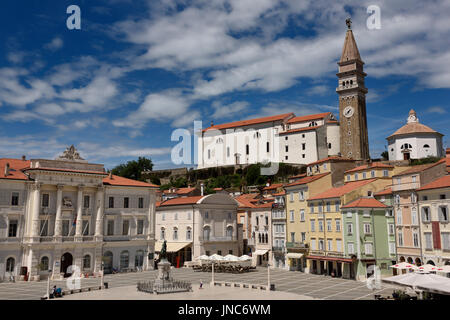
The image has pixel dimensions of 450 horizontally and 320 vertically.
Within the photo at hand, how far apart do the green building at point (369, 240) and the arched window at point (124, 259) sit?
28214mm

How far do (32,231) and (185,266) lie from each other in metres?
24.4

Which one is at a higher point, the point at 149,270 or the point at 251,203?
the point at 251,203

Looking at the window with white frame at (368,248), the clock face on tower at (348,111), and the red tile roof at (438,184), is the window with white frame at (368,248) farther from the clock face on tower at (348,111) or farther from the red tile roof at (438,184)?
the clock face on tower at (348,111)

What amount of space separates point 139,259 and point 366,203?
30.7 meters

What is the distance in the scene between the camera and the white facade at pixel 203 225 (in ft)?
216

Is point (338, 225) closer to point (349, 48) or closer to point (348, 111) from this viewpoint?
point (348, 111)

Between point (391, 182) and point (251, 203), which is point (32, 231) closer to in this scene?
point (251, 203)

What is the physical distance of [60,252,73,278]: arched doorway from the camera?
50188 millimetres

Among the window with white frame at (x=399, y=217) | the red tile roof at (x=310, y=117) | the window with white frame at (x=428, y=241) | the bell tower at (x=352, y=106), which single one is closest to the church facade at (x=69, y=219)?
the window with white frame at (x=399, y=217)

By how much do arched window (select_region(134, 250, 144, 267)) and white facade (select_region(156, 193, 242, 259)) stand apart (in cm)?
945

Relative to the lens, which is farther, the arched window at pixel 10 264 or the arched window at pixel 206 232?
the arched window at pixel 206 232

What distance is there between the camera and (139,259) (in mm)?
57000

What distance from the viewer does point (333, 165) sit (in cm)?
6216
